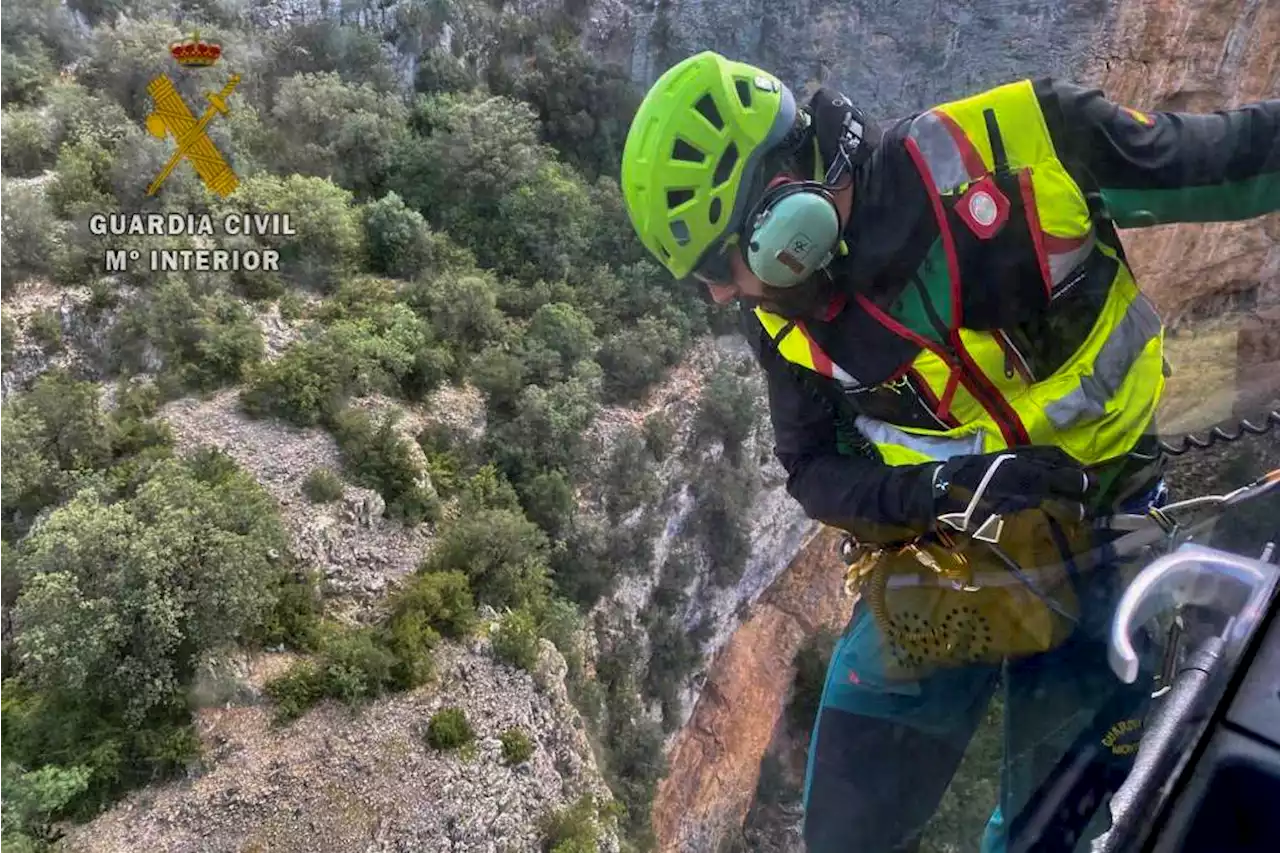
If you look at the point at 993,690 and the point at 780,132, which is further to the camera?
the point at 780,132

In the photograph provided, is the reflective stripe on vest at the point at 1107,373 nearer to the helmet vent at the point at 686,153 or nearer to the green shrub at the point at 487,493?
the helmet vent at the point at 686,153

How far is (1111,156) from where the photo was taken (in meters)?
1.23

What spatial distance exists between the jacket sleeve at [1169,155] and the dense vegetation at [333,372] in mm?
3711

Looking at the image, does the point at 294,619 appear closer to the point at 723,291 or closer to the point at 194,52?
the point at 723,291

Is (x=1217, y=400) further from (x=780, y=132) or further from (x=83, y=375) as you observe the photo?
(x=83, y=375)

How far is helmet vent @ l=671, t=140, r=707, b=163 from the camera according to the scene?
1.42 metres

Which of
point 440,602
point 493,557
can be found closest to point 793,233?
point 440,602

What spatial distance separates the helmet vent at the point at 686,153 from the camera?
142 centimetres

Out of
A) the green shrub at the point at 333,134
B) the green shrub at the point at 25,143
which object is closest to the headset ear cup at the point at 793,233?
the green shrub at the point at 25,143

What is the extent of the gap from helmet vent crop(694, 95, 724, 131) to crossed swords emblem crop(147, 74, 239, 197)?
19.0 ft

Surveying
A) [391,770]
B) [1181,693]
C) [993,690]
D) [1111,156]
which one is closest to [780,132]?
[1111,156]

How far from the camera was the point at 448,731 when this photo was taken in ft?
13.3

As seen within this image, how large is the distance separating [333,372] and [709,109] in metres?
4.46

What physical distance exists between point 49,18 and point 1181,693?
27.3 ft
